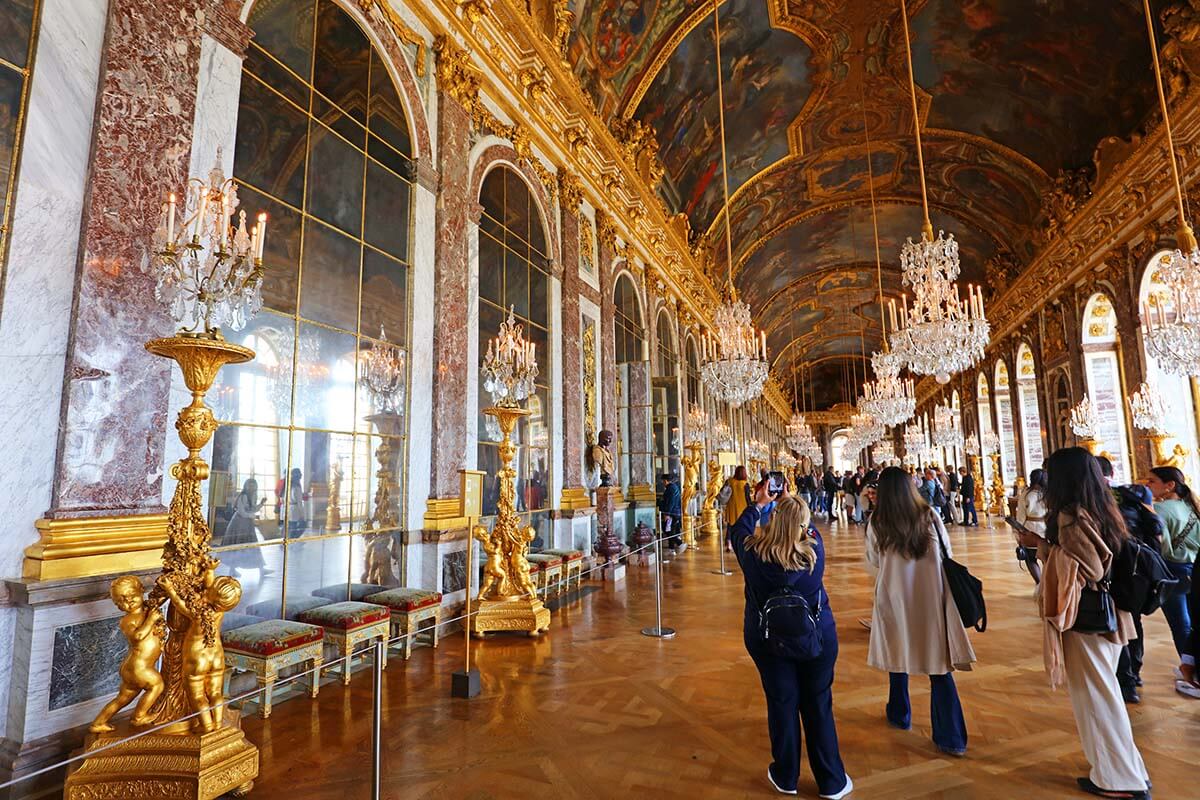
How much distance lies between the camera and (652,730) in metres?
3.43

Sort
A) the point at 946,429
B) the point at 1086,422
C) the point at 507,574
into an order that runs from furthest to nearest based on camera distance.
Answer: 1. the point at 946,429
2. the point at 1086,422
3. the point at 507,574

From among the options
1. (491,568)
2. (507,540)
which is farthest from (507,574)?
(507,540)

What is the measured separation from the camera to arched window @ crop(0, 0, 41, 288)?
9.75 feet

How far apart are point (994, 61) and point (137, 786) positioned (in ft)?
55.4

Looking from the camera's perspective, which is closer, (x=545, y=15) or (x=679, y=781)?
(x=679, y=781)

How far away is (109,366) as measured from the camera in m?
3.25

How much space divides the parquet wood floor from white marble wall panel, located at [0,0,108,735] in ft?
5.32

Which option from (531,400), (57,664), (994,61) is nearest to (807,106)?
(994,61)

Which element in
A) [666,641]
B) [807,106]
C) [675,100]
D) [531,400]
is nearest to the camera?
[666,641]

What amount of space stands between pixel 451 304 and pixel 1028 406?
66.1 ft

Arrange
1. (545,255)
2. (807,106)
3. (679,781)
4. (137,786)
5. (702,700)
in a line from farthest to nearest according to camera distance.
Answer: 1. (807,106)
2. (545,255)
3. (702,700)
4. (679,781)
5. (137,786)

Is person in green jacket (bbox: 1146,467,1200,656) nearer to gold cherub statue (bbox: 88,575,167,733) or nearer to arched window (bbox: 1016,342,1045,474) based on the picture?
gold cherub statue (bbox: 88,575,167,733)

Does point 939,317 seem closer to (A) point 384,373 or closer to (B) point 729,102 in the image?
(A) point 384,373

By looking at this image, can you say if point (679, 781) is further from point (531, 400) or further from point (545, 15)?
point (545, 15)
